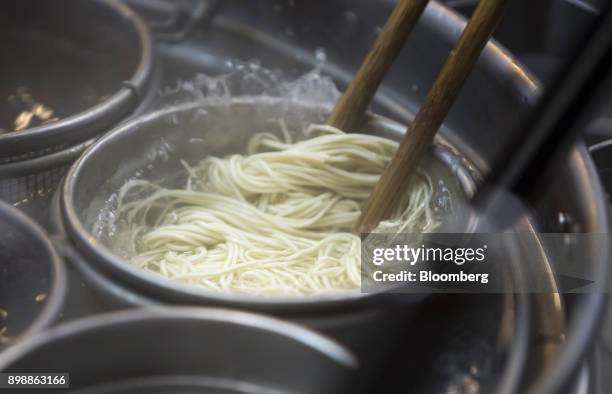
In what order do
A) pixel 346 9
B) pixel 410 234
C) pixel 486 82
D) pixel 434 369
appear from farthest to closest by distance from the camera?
pixel 346 9, pixel 486 82, pixel 410 234, pixel 434 369

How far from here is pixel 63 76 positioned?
203cm

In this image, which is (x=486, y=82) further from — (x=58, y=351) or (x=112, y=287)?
(x=58, y=351)

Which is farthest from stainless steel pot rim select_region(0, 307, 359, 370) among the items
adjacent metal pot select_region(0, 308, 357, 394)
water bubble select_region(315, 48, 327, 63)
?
water bubble select_region(315, 48, 327, 63)

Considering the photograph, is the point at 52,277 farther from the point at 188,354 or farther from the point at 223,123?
the point at 223,123

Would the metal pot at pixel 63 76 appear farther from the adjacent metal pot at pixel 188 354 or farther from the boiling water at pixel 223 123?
the adjacent metal pot at pixel 188 354

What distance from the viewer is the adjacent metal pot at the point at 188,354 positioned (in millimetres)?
1004

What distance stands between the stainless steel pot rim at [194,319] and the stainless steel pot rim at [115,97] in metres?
0.64

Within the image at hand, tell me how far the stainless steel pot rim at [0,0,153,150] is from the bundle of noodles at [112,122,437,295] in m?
0.19

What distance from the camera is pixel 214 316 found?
1.03 m

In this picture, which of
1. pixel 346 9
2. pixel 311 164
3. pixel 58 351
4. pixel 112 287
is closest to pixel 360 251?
pixel 311 164

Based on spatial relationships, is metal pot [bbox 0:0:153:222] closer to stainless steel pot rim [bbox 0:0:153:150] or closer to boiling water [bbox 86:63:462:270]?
stainless steel pot rim [bbox 0:0:153:150]

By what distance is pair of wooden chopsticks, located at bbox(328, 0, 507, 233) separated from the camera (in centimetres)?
130

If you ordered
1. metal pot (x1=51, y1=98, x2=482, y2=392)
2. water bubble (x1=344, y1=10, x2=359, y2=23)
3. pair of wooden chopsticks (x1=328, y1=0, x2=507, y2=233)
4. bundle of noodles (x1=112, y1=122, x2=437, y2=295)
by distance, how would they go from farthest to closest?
water bubble (x1=344, y1=10, x2=359, y2=23)
bundle of noodles (x1=112, y1=122, x2=437, y2=295)
pair of wooden chopsticks (x1=328, y1=0, x2=507, y2=233)
metal pot (x1=51, y1=98, x2=482, y2=392)

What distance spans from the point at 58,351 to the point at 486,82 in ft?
3.89
